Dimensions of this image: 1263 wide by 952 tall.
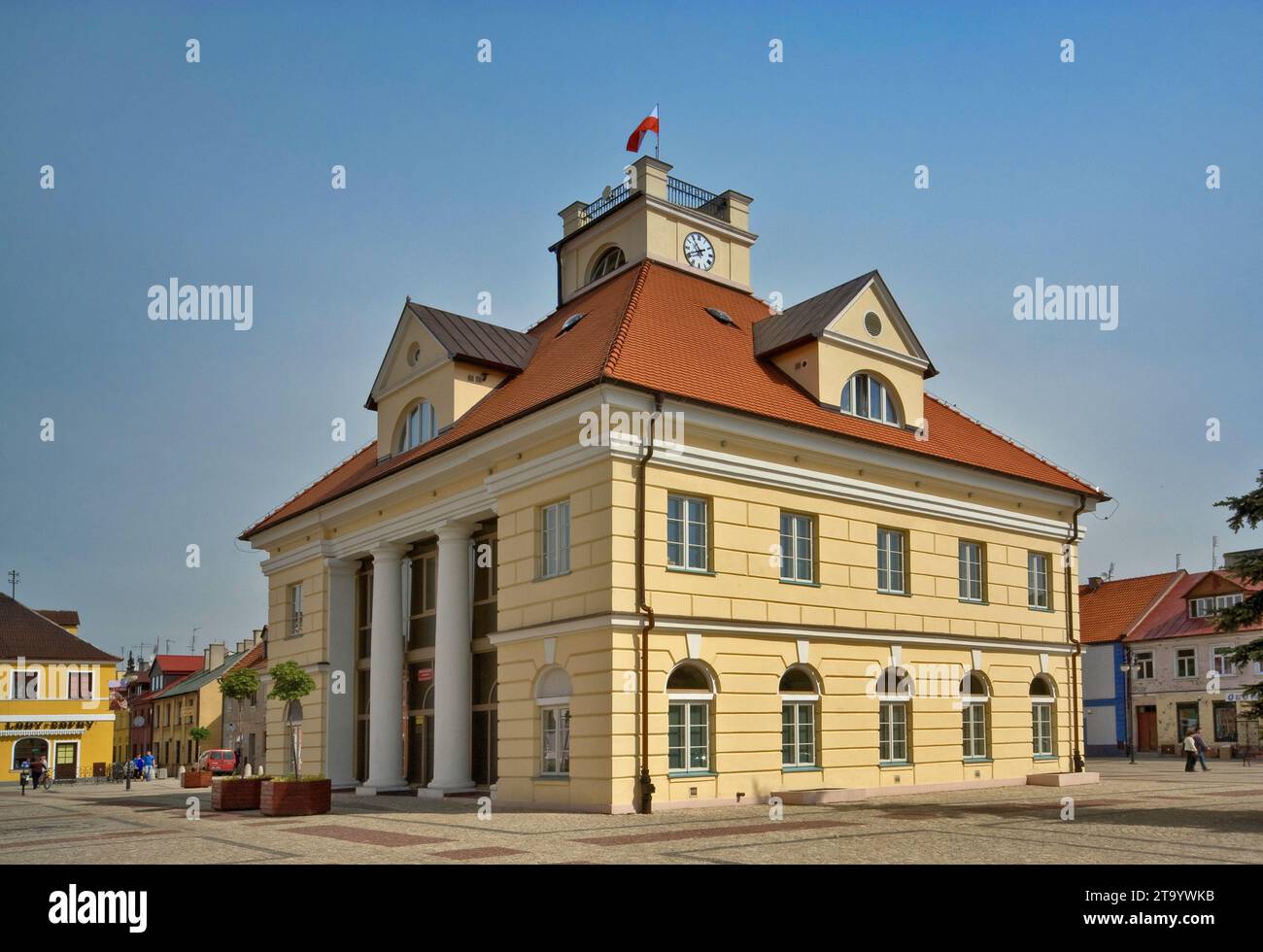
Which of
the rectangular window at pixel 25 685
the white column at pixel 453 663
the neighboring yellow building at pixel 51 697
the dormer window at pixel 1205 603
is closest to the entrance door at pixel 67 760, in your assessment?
the neighboring yellow building at pixel 51 697

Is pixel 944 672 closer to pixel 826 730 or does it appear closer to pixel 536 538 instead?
pixel 826 730

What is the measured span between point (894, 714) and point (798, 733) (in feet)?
11.6

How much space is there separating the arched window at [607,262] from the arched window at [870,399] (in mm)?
7575

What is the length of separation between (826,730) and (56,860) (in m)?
16.0

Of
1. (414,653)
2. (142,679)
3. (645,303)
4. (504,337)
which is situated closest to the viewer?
(645,303)

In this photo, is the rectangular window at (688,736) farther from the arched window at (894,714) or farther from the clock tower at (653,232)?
the clock tower at (653,232)

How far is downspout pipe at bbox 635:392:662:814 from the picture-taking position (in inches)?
904

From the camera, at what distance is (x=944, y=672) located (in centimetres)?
2978

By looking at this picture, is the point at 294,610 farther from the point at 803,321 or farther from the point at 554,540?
the point at 803,321

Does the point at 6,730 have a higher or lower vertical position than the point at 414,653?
lower

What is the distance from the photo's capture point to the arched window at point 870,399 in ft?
96.2

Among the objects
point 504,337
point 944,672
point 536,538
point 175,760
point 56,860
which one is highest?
point 504,337

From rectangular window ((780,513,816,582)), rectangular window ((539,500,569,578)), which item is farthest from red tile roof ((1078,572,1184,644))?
rectangular window ((539,500,569,578))
